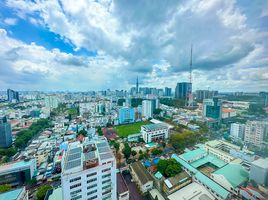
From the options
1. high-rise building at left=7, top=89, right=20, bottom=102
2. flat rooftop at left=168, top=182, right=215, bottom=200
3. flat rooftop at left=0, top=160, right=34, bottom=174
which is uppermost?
high-rise building at left=7, top=89, right=20, bottom=102

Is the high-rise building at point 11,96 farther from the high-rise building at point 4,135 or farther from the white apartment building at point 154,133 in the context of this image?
the white apartment building at point 154,133

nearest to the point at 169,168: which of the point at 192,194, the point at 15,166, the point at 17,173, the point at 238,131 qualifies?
the point at 192,194

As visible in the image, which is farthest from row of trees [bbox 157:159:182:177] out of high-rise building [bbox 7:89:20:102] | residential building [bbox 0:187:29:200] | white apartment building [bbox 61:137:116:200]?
high-rise building [bbox 7:89:20:102]

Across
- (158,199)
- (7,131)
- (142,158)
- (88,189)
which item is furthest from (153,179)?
(7,131)

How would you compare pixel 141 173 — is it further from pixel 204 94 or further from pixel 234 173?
pixel 204 94

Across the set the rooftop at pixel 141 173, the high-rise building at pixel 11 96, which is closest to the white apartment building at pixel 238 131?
the rooftop at pixel 141 173

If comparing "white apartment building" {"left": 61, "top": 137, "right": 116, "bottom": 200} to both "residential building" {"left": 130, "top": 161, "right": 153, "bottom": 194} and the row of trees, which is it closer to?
"residential building" {"left": 130, "top": 161, "right": 153, "bottom": 194}
